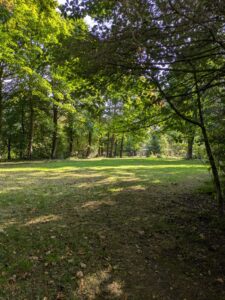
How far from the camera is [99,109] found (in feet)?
17.6

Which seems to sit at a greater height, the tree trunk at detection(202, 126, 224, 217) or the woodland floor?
the tree trunk at detection(202, 126, 224, 217)

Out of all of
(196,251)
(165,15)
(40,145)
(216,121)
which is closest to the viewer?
(165,15)

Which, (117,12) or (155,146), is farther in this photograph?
(155,146)

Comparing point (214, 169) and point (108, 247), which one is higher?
point (214, 169)

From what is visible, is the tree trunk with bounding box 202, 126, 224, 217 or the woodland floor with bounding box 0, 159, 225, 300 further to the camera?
the tree trunk with bounding box 202, 126, 224, 217

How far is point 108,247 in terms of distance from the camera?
4.17m

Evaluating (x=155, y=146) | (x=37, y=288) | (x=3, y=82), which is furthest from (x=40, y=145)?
(x=37, y=288)

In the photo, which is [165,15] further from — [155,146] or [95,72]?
[155,146]

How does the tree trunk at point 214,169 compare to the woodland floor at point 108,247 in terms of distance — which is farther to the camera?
the tree trunk at point 214,169

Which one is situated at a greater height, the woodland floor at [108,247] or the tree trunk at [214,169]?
the tree trunk at [214,169]

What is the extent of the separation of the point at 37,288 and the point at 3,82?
56.4 ft

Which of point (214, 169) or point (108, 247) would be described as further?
point (214, 169)

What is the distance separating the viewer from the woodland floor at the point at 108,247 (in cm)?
329

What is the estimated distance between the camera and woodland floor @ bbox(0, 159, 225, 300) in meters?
3.29
